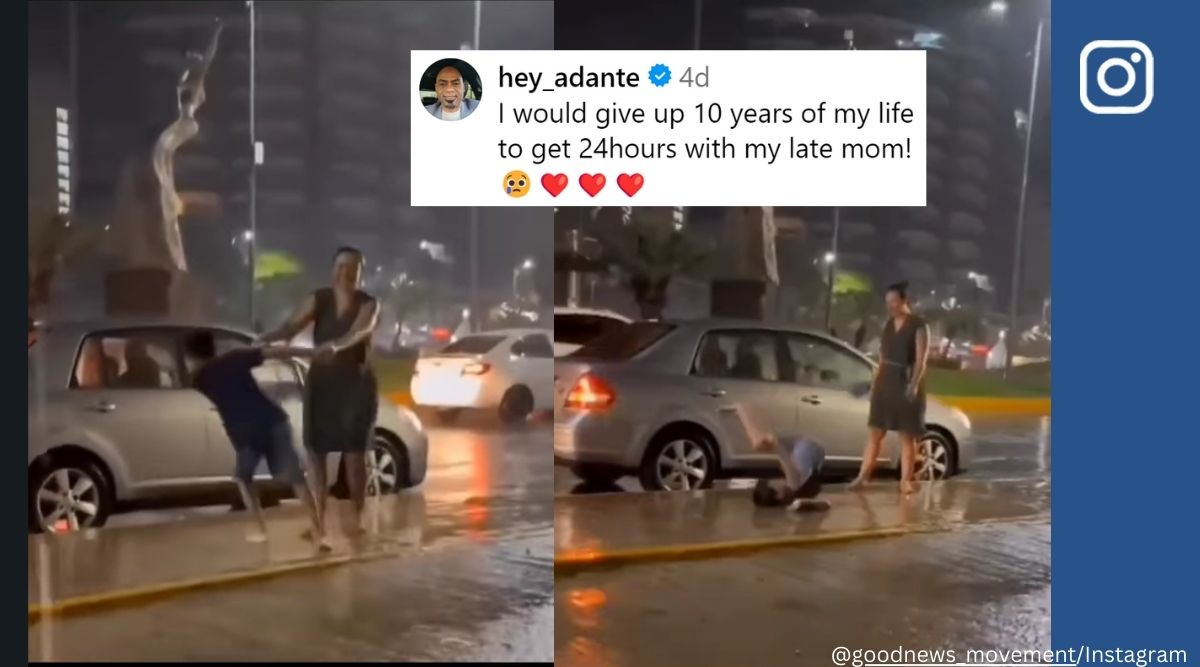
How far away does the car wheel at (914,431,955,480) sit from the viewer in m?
3.26

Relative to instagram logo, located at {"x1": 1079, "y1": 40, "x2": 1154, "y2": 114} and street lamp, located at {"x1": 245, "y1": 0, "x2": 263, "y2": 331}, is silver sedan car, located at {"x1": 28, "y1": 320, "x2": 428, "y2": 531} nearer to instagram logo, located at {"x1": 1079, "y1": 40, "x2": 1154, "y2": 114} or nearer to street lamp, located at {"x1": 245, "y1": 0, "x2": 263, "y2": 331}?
street lamp, located at {"x1": 245, "y1": 0, "x2": 263, "y2": 331}

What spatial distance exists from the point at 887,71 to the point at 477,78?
133cm

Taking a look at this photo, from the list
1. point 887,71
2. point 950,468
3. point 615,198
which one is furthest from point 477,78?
point 950,468

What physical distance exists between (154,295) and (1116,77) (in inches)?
125

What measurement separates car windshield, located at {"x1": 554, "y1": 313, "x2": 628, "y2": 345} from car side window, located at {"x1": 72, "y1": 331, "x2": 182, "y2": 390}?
1275mm

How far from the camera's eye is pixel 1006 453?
3.24 m

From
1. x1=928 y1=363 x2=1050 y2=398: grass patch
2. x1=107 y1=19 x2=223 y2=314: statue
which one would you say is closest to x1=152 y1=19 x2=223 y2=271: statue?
x1=107 y1=19 x2=223 y2=314: statue

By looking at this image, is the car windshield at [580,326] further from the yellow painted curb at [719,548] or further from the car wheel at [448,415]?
the yellow painted curb at [719,548]

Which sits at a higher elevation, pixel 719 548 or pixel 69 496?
pixel 69 496

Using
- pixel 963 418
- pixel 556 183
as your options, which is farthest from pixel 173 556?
pixel 963 418

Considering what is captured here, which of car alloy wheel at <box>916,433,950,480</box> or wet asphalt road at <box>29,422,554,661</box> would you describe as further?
car alloy wheel at <box>916,433,950,480</box>

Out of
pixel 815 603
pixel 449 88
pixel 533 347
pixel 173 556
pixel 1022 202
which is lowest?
pixel 815 603
